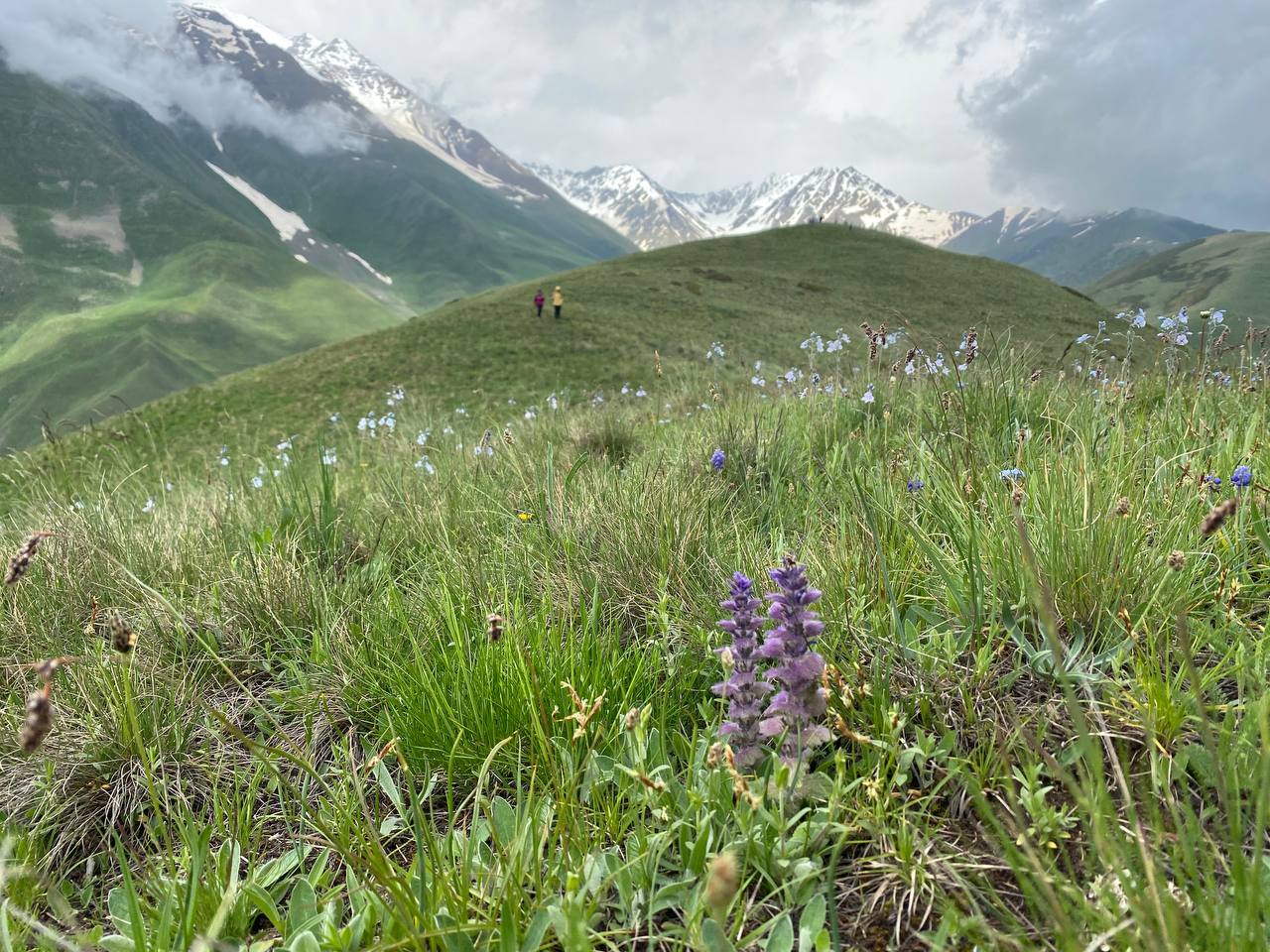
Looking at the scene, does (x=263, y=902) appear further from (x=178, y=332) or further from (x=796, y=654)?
(x=178, y=332)

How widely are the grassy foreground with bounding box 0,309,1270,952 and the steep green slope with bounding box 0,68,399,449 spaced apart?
125099 millimetres

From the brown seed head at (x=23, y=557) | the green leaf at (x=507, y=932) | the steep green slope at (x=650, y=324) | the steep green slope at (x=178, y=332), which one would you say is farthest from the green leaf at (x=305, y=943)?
the steep green slope at (x=178, y=332)

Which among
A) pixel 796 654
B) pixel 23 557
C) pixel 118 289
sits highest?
pixel 23 557

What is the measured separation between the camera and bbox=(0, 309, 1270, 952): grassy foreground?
133 cm

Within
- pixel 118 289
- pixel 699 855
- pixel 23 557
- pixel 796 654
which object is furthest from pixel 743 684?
pixel 118 289

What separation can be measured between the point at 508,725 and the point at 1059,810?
1403mm

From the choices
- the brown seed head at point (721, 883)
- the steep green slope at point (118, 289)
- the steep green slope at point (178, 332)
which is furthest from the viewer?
the steep green slope at point (118, 289)

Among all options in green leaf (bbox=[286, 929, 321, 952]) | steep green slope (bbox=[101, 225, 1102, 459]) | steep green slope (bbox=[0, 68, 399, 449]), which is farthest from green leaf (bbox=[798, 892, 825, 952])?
steep green slope (bbox=[0, 68, 399, 449])

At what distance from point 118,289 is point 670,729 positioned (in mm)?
211185

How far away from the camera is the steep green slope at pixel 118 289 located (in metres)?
125

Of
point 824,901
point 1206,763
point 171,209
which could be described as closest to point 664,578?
point 824,901

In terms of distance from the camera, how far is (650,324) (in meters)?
34.3

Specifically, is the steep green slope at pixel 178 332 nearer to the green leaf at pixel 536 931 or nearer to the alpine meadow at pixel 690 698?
the alpine meadow at pixel 690 698

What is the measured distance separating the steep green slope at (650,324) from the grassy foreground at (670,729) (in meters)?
3.24
